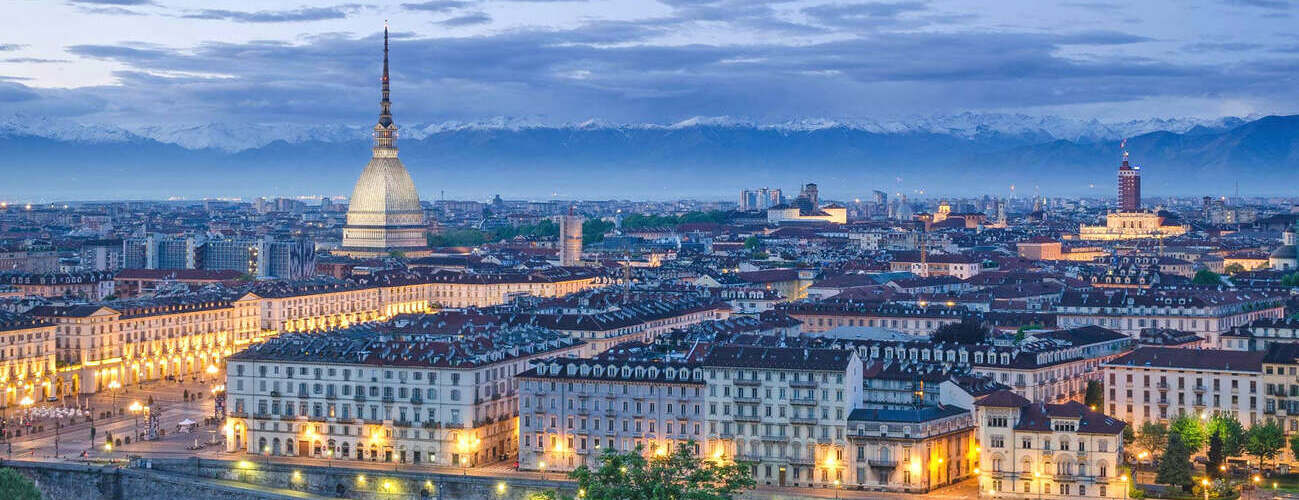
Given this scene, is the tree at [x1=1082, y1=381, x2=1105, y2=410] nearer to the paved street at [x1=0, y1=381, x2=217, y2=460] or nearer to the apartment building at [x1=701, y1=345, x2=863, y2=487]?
the apartment building at [x1=701, y1=345, x2=863, y2=487]

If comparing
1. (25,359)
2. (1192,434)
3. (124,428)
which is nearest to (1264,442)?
(1192,434)

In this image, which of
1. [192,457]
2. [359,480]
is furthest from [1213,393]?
[192,457]

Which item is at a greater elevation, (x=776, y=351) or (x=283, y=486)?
Answer: (x=776, y=351)

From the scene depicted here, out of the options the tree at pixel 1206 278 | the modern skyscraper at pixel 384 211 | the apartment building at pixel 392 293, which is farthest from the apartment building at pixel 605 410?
the modern skyscraper at pixel 384 211

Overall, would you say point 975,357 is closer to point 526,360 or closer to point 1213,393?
point 1213,393

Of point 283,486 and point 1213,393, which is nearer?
point 283,486

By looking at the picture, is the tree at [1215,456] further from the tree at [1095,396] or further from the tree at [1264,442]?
the tree at [1095,396]

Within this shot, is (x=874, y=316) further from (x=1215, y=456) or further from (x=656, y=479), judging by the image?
(x=656, y=479)
